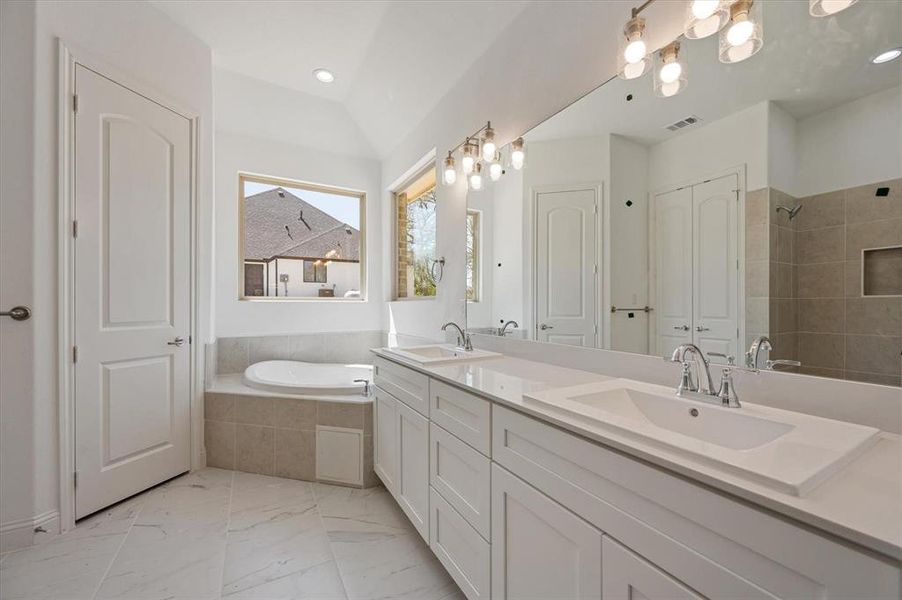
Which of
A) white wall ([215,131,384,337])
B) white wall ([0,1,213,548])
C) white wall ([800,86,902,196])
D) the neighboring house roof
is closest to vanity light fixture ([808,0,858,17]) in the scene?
white wall ([800,86,902,196])

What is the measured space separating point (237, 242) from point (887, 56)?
3.69 m

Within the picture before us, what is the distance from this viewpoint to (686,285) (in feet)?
4.12

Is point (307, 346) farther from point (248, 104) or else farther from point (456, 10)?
point (456, 10)

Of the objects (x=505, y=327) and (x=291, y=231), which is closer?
(x=505, y=327)

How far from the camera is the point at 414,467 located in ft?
5.63

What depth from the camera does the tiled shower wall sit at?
87cm

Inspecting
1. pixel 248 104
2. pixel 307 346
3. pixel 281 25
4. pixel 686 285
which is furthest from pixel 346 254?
pixel 686 285

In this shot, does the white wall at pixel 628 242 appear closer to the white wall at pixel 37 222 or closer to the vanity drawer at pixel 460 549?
the vanity drawer at pixel 460 549

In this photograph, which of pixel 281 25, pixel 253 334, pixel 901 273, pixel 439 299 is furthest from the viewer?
pixel 253 334

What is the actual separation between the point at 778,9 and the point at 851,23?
7.1 inches

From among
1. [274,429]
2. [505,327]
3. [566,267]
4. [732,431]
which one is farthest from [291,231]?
[732,431]

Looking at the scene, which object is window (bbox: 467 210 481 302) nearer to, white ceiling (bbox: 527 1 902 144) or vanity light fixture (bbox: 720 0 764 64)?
white ceiling (bbox: 527 1 902 144)

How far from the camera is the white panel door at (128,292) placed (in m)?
1.97

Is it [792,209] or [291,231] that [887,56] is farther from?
[291,231]
